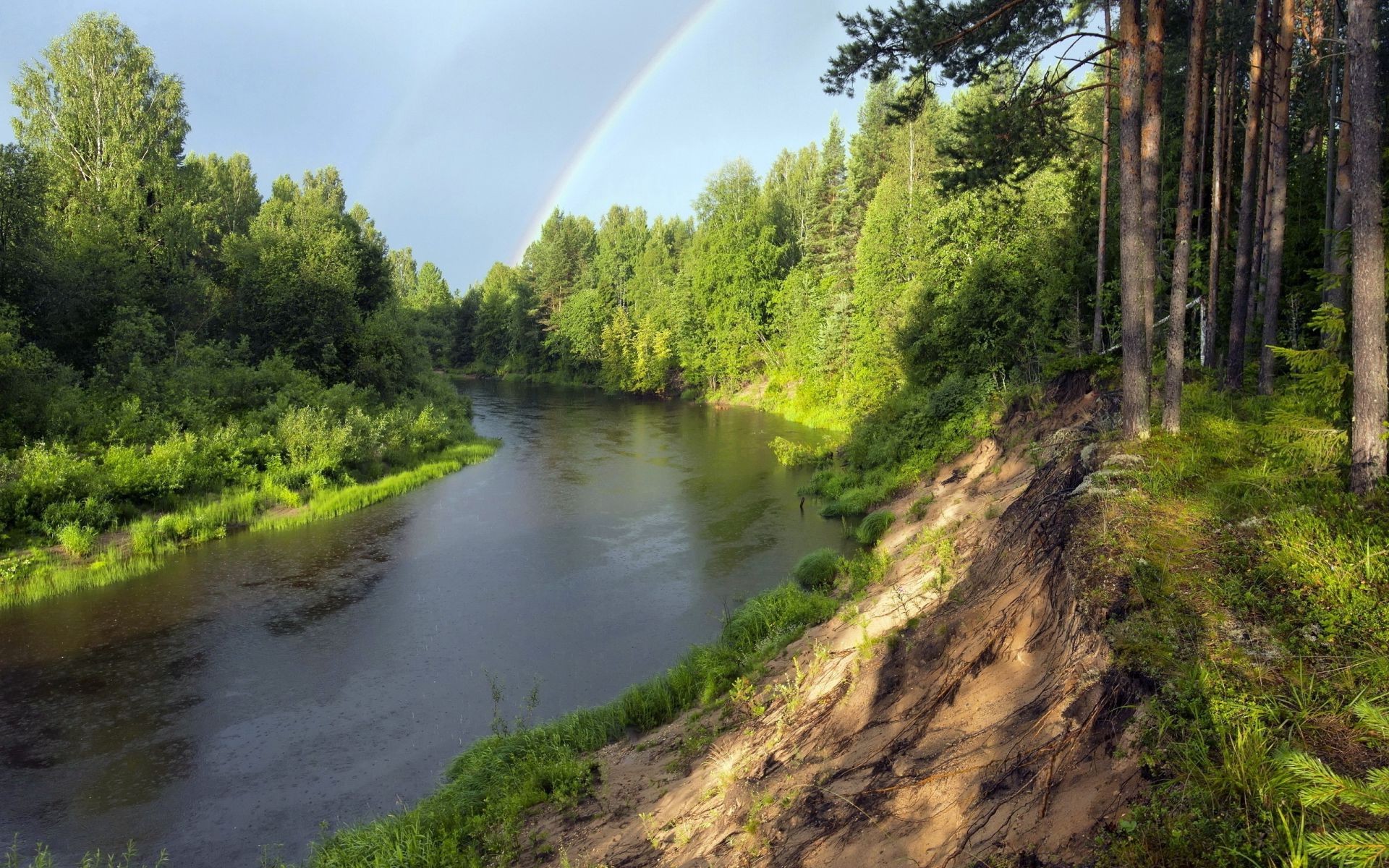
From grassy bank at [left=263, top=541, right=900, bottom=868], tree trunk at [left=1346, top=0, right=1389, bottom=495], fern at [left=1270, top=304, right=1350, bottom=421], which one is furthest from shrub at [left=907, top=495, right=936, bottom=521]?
tree trunk at [left=1346, top=0, right=1389, bottom=495]

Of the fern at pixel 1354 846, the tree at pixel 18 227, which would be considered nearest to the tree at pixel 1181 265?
the fern at pixel 1354 846

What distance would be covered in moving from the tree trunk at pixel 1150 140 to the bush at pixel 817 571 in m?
6.97

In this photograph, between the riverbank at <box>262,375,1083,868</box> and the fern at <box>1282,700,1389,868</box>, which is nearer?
the fern at <box>1282,700,1389,868</box>

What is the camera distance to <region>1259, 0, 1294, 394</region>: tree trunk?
1237cm

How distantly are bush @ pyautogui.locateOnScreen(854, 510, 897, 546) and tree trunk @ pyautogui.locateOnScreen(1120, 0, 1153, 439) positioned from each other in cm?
818

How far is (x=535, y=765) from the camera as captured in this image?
9.10m

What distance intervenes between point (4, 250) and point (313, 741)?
20.5 m

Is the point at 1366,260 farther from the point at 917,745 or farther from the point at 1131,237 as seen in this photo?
the point at 917,745

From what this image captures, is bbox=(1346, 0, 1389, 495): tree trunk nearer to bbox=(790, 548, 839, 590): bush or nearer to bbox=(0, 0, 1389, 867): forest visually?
bbox=(0, 0, 1389, 867): forest

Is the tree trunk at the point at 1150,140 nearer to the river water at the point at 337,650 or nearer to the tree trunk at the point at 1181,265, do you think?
the tree trunk at the point at 1181,265

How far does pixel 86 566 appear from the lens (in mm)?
17625

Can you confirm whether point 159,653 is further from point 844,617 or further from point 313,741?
point 844,617

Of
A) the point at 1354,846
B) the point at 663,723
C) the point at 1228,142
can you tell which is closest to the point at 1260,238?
the point at 1228,142

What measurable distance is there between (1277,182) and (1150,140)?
3722mm
